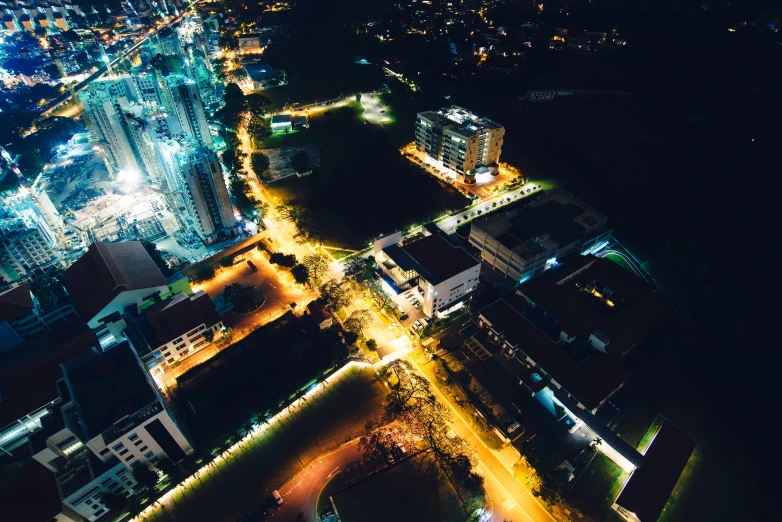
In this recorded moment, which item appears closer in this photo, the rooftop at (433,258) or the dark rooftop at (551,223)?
the rooftop at (433,258)

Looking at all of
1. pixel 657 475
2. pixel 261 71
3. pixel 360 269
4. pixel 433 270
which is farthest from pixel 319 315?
pixel 261 71

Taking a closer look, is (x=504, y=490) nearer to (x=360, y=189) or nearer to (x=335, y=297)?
(x=335, y=297)

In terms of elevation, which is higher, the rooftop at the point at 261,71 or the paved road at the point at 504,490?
the rooftop at the point at 261,71

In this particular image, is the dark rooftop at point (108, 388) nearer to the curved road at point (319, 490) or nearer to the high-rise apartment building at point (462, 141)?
the curved road at point (319, 490)

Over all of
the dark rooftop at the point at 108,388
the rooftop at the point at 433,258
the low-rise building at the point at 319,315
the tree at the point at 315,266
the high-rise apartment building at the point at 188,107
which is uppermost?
the high-rise apartment building at the point at 188,107

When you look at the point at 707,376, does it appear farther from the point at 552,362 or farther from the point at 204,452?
the point at 204,452

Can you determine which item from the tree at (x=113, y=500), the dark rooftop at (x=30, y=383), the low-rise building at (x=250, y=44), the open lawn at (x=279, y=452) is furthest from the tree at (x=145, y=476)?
the low-rise building at (x=250, y=44)
